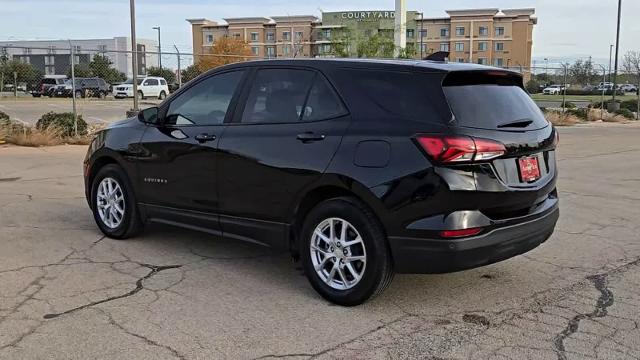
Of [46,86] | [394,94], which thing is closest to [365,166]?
[394,94]

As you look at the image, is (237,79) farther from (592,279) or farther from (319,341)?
(592,279)

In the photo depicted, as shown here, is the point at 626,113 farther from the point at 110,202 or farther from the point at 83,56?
the point at 83,56

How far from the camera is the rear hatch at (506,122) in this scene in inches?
164

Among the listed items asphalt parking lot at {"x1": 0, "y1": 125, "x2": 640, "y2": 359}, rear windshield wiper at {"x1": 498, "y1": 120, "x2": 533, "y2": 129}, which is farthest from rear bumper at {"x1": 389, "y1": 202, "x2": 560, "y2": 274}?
rear windshield wiper at {"x1": 498, "y1": 120, "x2": 533, "y2": 129}

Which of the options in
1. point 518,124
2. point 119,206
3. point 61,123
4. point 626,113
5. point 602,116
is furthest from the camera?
point 626,113

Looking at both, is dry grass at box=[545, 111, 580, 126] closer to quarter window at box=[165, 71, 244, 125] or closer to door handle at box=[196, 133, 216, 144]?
quarter window at box=[165, 71, 244, 125]

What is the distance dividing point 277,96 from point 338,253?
1359 millimetres

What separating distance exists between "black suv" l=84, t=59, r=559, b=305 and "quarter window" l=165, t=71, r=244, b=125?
13 millimetres

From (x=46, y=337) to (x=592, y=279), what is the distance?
412 cm

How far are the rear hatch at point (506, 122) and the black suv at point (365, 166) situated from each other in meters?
0.01

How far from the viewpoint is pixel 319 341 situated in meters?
3.88

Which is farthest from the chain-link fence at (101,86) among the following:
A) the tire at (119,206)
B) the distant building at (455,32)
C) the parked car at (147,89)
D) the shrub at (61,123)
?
the distant building at (455,32)

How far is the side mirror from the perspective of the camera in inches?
230

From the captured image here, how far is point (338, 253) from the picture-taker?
4434 mm
